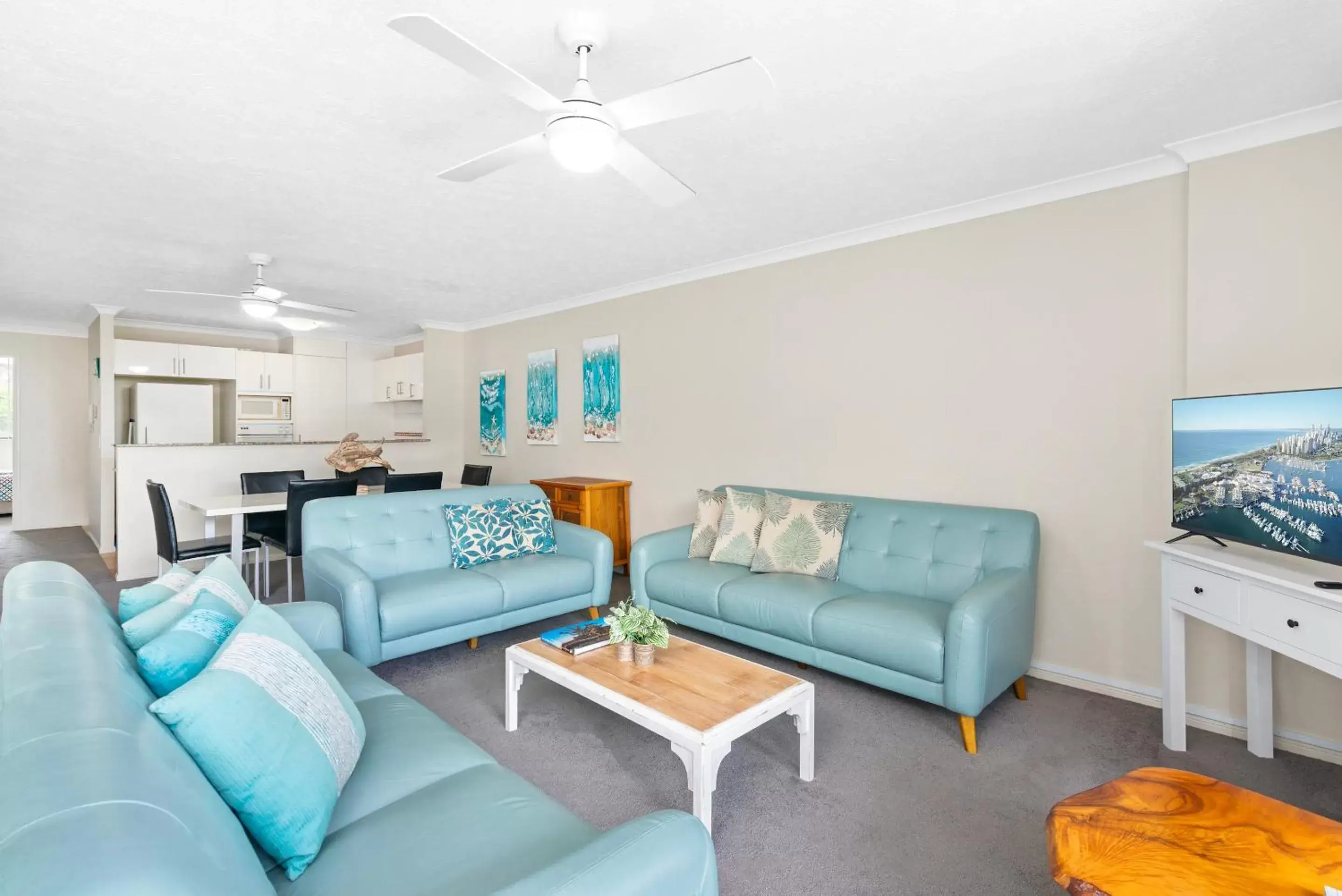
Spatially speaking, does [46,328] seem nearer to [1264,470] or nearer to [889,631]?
[889,631]

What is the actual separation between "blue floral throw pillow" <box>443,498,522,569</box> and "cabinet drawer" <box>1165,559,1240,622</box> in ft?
10.6

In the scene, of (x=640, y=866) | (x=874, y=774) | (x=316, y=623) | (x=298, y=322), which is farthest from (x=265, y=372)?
(x=640, y=866)

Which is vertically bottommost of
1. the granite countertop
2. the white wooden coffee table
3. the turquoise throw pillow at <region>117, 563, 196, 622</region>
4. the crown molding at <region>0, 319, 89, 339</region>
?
the white wooden coffee table

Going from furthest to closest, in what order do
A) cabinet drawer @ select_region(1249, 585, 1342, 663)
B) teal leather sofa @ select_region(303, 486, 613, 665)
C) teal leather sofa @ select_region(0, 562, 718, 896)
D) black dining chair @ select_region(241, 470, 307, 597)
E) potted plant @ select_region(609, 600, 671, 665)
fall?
black dining chair @ select_region(241, 470, 307, 597) < teal leather sofa @ select_region(303, 486, 613, 665) < potted plant @ select_region(609, 600, 671, 665) < cabinet drawer @ select_region(1249, 585, 1342, 663) < teal leather sofa @ select_region(0, 562, 718, 896)

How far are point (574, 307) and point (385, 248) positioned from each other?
5.99 feet

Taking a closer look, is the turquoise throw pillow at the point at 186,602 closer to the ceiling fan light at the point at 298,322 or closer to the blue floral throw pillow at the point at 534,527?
the blue floral throw pillow at the point at 534,527

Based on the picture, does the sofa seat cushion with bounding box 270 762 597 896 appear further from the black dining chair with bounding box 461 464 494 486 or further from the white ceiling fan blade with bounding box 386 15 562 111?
the black dining chair with bounding box 461 464 494 486

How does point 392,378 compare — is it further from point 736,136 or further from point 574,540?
point 736,136

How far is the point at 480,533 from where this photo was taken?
12.4 ft

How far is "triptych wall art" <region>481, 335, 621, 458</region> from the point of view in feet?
17.4

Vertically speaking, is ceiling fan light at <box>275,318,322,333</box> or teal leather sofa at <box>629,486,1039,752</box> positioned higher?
ceiling fan light at <box>275,318,322,333</box>

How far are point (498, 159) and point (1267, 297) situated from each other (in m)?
3.02

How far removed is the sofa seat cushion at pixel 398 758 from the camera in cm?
142

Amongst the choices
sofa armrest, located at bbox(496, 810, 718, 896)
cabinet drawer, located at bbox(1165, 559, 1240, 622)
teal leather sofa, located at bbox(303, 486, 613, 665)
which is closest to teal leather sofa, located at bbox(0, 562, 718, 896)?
sofa armrest, located at bbox(496, 810, 718, 896)
